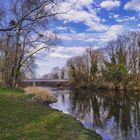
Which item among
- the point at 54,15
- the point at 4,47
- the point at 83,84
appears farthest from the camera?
the point at 83,84

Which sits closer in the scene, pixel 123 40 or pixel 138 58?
pixel 138 58

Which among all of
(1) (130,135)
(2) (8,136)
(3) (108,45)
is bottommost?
(1) (130,135)

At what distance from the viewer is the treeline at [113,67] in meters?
75.2

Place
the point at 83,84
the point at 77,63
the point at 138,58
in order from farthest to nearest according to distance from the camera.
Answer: the point at 77,63
the point at 83,84
the point at 138,58

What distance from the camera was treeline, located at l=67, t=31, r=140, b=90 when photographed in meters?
75.2

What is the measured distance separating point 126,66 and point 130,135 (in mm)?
62561

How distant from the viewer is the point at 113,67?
78.6 metres

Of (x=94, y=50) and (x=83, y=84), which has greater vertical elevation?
(x=94, y=50)

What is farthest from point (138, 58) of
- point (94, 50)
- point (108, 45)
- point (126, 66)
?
point (94, 50)

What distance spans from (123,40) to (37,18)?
72.2 metres

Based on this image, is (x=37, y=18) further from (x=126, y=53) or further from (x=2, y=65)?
(x=126, y=53)

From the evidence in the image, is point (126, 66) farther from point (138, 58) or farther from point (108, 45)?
point (108, 45)

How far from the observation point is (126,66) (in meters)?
80.2

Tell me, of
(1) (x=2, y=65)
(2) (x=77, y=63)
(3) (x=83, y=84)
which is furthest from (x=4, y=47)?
(2) (x=77, y=63)
